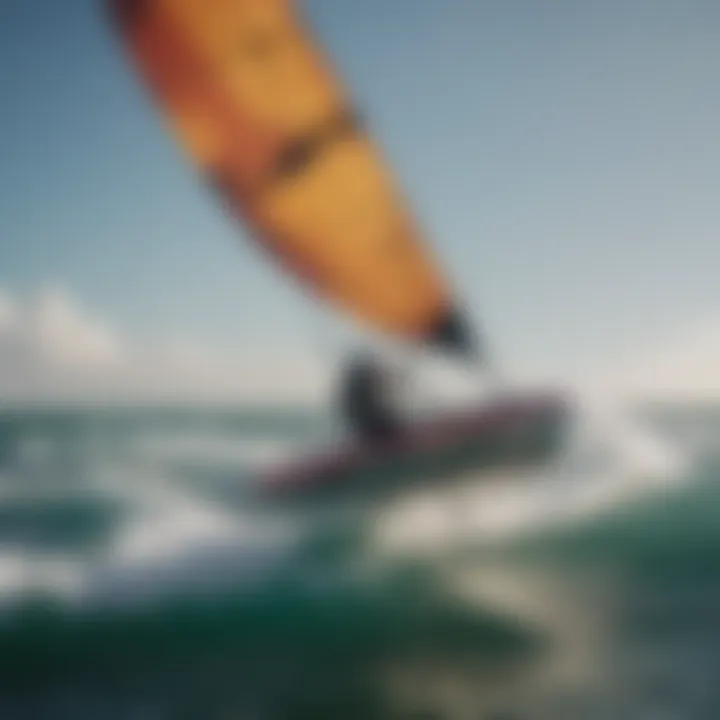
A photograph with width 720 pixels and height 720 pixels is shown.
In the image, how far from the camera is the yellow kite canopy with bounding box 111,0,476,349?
1.54 meters

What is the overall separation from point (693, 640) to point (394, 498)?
434 mm

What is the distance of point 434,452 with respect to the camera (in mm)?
1510

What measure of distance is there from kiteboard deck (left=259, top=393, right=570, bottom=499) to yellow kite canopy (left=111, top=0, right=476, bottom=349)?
0.47 ft

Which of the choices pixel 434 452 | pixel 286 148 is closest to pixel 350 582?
pixel 434 452

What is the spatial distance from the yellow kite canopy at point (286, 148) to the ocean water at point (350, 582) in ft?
0.70

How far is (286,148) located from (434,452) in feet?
1.54

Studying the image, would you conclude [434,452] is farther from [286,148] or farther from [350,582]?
[286,148]

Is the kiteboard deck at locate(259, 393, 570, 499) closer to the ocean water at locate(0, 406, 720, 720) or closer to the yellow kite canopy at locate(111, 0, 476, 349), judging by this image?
the ocean water at locate(0, 406, 720, 720)

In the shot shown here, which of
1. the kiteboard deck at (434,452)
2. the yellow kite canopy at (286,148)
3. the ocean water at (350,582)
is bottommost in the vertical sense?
the ocean water at (350,582)

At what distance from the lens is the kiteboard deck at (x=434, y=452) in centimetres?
150

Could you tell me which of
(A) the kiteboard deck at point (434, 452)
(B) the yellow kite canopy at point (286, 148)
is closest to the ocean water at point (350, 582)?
(A) the kiteboard deck at point (434, 452)

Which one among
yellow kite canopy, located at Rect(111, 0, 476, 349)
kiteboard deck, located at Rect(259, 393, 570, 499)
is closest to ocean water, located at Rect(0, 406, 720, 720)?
kiteboard deck, located at Rect(259, 393, 570, 499)

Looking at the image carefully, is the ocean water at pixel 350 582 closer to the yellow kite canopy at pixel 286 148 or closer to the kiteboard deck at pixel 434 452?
the kiteboard deck at pixel 434 452

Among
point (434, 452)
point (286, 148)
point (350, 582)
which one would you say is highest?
point (286, 148)
